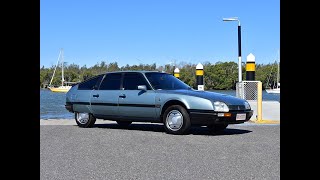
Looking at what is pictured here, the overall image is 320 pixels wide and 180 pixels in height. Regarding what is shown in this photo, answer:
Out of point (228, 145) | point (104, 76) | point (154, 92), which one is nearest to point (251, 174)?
point (228, 145)

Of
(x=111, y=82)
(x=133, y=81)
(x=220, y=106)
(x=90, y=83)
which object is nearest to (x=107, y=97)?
(x=111, y=82)

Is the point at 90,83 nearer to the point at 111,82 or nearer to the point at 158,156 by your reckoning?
the point at 111,82

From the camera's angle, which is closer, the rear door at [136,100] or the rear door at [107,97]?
the rear door at [136,100]

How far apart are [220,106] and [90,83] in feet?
12.2

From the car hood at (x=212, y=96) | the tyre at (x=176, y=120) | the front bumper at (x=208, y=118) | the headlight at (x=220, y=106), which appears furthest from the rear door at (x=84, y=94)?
the headlight at (x=220, y=106)

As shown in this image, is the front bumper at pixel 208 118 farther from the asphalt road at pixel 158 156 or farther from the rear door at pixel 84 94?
the rear door at pixel 84 94

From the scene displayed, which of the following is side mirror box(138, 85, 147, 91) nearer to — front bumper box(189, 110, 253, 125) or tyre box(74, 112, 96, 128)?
front bumper box(189, 110, 253, 125)

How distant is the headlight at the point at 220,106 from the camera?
873cm

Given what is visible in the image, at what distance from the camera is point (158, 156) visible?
6.16 metres

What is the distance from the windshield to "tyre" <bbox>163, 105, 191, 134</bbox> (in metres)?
0.83

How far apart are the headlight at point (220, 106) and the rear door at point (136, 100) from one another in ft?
4.78

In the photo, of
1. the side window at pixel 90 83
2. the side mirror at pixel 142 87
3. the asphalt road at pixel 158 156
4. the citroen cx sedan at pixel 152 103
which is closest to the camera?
the asphalt road at pixel 158 156
